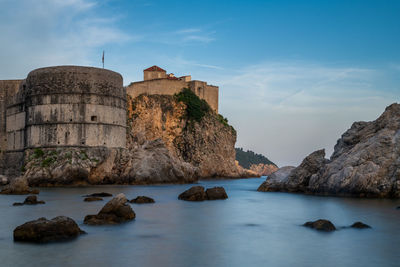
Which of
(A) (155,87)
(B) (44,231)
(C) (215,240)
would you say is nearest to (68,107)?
(B) (44,231)

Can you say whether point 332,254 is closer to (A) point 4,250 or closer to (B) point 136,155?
(A) point 4,250

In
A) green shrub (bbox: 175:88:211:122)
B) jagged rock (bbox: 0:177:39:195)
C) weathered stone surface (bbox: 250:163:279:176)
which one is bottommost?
jagged rock (bbox: 0:177:39:195)

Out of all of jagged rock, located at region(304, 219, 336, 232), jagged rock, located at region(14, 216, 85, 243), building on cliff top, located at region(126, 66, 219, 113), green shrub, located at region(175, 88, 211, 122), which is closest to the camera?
jagged rock, located at region(14, 216, 85, 243)

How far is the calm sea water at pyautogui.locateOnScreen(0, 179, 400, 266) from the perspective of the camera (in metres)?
8.33

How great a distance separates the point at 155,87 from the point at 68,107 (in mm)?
22452

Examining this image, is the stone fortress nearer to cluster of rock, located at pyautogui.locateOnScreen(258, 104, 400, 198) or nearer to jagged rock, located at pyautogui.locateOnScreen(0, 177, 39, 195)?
jagged rock, located at pyautogui.locateOnScreen(0, 177, 39, 195)

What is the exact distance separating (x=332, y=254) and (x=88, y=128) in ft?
78.6

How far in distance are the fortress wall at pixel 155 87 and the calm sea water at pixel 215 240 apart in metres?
35.1

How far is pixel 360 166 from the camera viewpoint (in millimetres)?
19438

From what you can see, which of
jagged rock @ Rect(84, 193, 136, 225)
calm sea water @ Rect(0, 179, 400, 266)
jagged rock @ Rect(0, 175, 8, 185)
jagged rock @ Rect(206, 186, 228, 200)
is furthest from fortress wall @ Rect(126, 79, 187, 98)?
jagged rock @ Rect(84, 193, 136, 225)

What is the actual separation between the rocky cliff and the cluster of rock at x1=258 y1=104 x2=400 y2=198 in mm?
11629

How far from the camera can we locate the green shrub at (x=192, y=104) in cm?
5306

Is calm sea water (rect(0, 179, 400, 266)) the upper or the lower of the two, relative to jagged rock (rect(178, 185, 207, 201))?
lower

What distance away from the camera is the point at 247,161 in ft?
416
